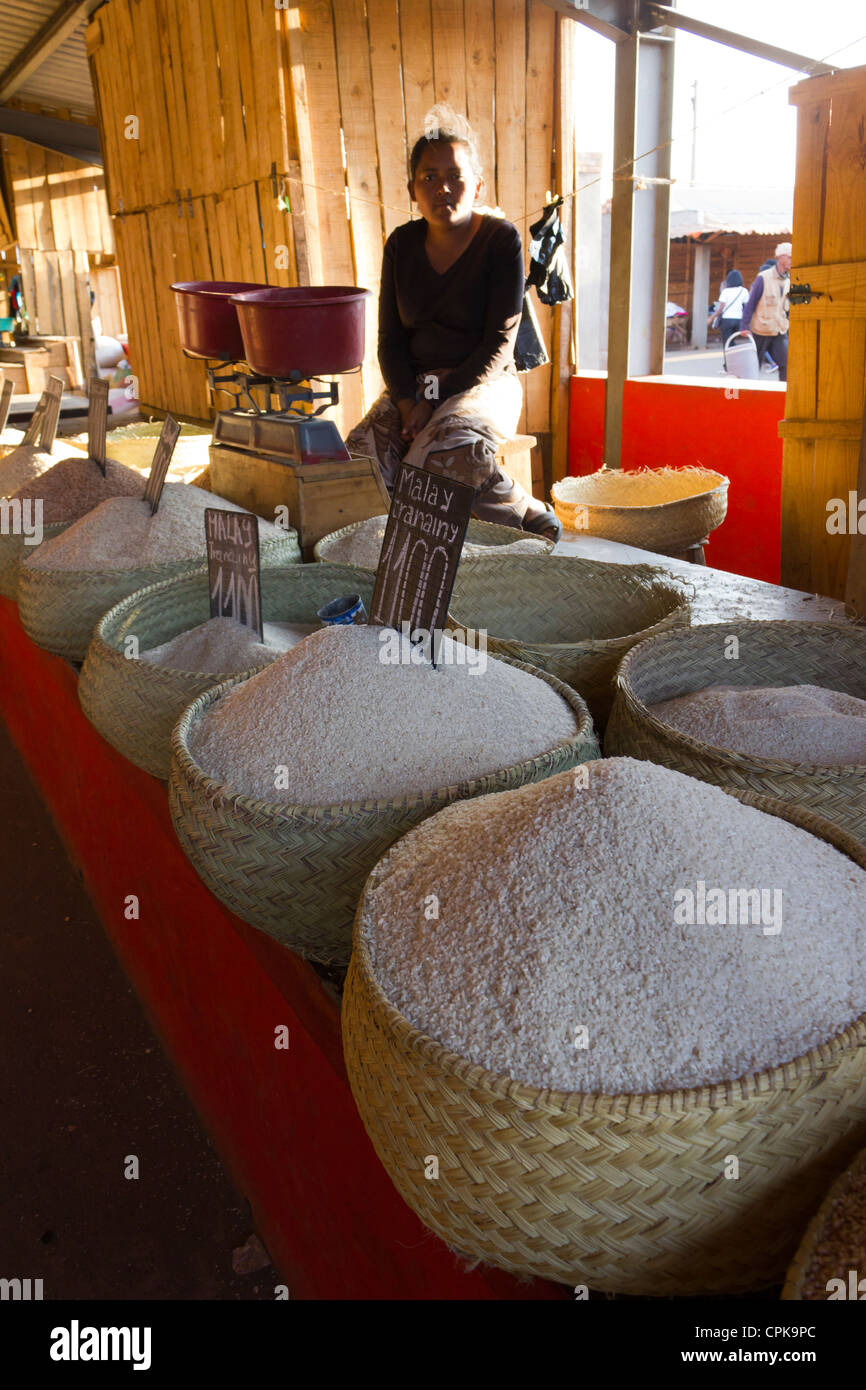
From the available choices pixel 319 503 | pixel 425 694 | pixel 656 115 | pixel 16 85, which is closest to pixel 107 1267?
pixel 425 694

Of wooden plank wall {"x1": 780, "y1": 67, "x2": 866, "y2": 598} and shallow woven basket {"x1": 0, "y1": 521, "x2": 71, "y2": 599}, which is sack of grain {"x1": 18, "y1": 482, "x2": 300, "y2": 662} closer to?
shallow woven basket {"x1": 0, "y1": 521, "x2": 71, "y2": 599}

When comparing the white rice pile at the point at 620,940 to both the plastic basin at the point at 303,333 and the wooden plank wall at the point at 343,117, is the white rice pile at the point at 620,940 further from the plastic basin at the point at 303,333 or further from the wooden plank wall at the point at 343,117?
the wooden plank wall at the point at 343,117

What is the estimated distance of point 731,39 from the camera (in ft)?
10.6

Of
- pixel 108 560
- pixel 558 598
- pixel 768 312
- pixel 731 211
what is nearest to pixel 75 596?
pixel 108 560

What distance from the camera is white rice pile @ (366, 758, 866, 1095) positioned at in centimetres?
58

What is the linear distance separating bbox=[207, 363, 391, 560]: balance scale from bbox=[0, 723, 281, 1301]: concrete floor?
3.05ft

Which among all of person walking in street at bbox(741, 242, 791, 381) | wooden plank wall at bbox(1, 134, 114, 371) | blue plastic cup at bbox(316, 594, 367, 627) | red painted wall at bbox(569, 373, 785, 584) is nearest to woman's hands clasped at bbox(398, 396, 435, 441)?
red painted wall at bbox(569, 373, 785, 584)

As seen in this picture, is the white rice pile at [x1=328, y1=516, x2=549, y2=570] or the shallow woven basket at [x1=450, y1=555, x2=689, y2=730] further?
the white rice pile at [x1=328, y1=516, x2=549, y2=570]

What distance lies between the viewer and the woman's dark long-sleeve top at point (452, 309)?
2.85 metres

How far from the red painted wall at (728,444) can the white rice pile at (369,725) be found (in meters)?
2.93

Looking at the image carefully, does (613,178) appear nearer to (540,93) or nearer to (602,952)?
(540,93)

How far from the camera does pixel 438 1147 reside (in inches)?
22.7

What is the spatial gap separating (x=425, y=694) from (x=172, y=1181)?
0.90 m

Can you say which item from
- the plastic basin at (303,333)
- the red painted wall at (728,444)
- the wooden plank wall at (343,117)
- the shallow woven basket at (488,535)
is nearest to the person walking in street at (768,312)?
the wooden plank wall at (343,117)
